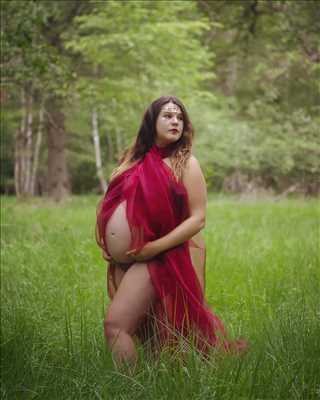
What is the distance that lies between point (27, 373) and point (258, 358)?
1.48m

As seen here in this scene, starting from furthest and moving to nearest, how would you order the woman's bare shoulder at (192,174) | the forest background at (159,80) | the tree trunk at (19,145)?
the tree trunk at (19,145) < the forest background at (159,80) < the woman's bare shoulder at (192,174)

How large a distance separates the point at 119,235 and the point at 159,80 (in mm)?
14985

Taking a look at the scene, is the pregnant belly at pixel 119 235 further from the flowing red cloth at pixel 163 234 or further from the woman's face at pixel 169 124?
the woman's face at pixel 169 124

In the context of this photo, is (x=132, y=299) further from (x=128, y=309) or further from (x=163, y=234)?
(x=163, y=234)

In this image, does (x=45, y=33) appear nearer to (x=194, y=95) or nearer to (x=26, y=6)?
(x=194, y=95)

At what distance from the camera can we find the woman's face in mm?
4066

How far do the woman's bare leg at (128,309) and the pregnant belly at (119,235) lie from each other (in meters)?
0.11

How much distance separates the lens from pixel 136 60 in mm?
18453

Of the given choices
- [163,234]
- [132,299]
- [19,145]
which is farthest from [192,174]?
[19,145]

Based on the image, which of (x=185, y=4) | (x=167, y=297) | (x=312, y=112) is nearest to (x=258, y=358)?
(x=167, y=297)

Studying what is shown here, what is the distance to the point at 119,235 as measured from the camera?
156 inches

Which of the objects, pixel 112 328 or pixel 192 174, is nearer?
pixel 112 328

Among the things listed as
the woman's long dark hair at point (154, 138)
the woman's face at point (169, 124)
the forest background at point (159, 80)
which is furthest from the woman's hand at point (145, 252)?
the forest background at point (159, 80)

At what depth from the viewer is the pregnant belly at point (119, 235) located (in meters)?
3.94
